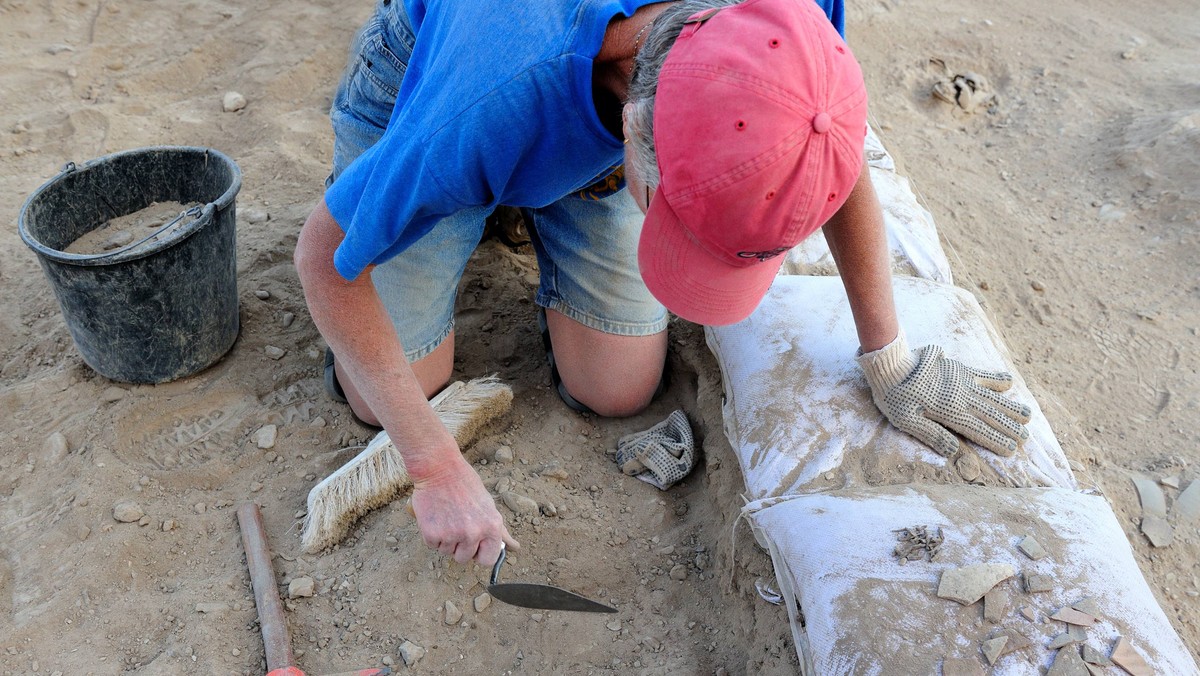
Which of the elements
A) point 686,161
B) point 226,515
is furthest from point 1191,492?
point 226,515

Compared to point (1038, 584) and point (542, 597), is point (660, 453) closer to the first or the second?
point (542, 597)

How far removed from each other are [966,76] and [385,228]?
124 inches

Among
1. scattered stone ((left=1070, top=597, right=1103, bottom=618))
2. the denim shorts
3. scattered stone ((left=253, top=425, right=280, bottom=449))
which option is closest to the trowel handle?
scattered stone ((left=253, top=425, right=280, bottom=449))

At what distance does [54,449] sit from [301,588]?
31.9 inches

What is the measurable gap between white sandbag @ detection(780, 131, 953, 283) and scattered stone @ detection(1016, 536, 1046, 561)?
2.84 feet

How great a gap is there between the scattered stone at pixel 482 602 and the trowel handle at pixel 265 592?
392mm

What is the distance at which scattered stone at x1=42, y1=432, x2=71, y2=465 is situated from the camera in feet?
6.87

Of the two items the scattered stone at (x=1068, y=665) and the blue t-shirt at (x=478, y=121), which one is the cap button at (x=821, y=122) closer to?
the blue t-shirt at (x=478, y=121)

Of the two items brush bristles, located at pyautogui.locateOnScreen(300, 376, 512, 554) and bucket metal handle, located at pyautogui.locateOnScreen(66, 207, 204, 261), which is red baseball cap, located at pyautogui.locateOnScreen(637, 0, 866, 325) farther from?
bucket metal handle, located at pyautogui.locateOnScreen(66, 207, 204, 261)

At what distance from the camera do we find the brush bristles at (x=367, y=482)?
195 centimetres

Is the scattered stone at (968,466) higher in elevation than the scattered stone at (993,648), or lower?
lower

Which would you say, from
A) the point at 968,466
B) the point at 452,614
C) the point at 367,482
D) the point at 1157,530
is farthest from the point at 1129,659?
the point at 367,482

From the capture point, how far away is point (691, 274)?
126 centimetres

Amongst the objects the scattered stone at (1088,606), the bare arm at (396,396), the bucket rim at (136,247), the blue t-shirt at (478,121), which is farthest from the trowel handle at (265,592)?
the scattered stone at (1088,606)
